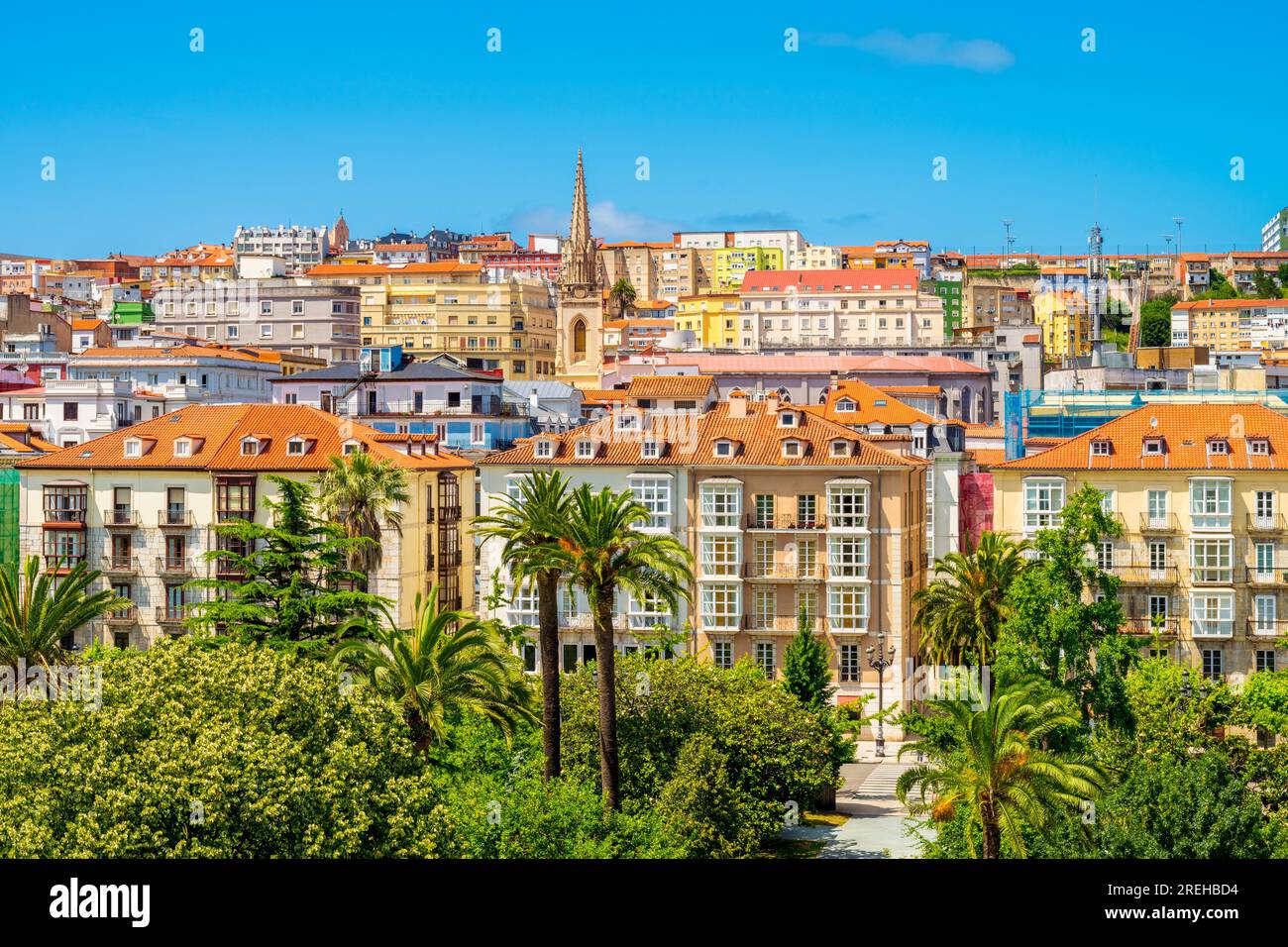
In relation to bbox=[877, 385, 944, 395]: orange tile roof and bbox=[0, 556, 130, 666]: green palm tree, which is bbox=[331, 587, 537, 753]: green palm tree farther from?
Answer: bbox=[877, 385, 944, 395]: orange tile roof

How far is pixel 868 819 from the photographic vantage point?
56.1 metres

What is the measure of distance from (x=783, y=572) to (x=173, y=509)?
24.9m

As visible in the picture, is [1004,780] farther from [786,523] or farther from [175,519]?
[175,519]

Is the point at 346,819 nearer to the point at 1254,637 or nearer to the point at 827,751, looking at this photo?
the point at 827,751

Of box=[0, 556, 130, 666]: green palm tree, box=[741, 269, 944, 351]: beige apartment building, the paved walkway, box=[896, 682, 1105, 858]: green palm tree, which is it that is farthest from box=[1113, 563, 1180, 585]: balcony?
box=[741, 269, 944, 351]: beige apartment building

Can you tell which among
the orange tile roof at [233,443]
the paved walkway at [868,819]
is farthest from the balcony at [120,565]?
the paved walkway at [868,819]

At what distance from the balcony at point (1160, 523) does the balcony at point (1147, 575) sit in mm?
1393

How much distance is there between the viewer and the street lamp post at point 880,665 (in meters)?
68.8

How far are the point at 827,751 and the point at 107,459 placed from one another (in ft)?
119

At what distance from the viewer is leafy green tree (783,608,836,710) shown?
65.1 meters

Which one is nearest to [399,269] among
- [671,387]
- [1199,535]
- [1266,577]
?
[671,387]

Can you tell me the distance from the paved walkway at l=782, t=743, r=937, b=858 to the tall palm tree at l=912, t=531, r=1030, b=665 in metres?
4.46

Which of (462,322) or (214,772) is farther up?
(462,322)
